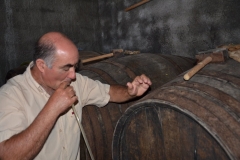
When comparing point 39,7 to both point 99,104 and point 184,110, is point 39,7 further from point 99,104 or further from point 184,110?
point 184,110

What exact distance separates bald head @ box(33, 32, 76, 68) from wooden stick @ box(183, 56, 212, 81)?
981mm

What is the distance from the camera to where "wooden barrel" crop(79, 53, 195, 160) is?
7.86 ft

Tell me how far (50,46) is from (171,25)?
12.8 feet

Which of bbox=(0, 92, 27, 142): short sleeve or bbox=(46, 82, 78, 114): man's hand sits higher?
bbox=(46, 82, 78, 114): man's hand

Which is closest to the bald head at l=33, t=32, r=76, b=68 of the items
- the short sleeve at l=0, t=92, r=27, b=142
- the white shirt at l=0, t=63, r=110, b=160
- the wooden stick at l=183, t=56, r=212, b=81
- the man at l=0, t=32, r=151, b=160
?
the man at l=0, t=32, r=151, b=160

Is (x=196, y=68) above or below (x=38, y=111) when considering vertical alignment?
above

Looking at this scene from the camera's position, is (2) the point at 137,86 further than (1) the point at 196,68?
Yes

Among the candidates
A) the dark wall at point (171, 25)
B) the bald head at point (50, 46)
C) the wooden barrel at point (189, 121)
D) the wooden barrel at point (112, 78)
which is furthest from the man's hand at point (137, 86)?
the dark wall at point (171, 25)

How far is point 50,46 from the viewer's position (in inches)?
75.0

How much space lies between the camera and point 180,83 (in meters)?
1.88

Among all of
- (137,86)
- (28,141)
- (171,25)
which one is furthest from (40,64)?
(171,25)

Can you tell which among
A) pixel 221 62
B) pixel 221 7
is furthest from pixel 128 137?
pixel 221 7

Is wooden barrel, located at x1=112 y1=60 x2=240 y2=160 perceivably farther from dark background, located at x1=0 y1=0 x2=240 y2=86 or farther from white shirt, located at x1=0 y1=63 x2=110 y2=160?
dark background, located at x1=0 y1=0 x2=240 y2=86

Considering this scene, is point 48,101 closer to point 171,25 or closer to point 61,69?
point 61,69
